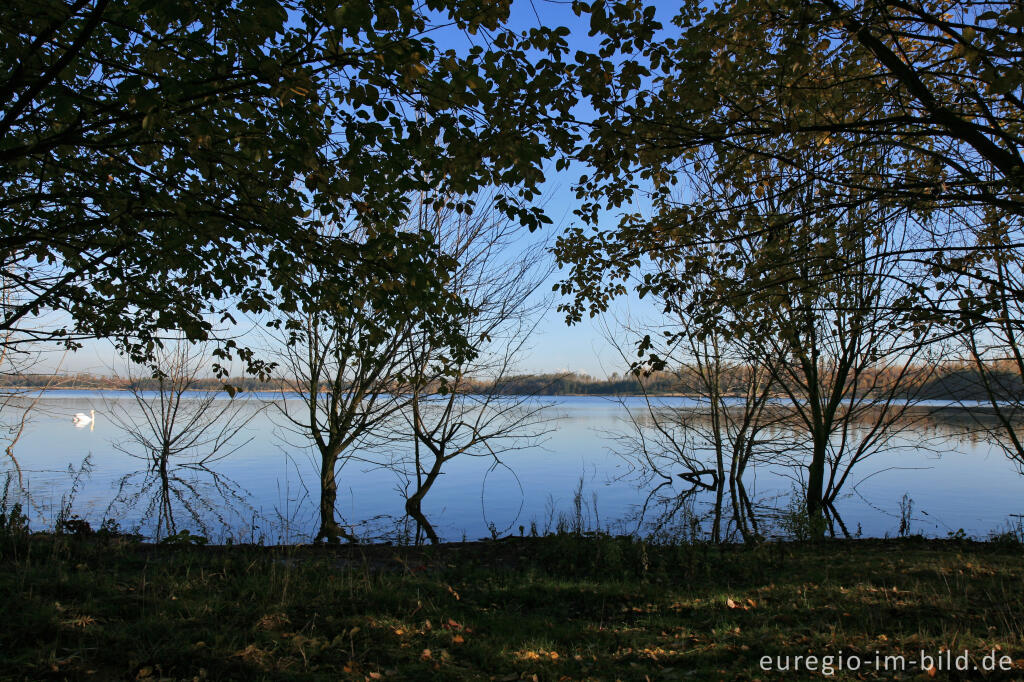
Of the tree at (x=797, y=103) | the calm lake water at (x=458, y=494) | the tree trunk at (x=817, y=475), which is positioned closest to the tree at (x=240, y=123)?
the tree at (x=797, y=103)

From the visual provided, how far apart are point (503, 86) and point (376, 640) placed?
172 inches

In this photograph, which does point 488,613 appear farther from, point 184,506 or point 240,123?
point 184,506

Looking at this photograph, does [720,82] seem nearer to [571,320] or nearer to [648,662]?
[571,320]

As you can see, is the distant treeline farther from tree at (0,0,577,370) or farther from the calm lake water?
tree at (0,0,577,370)

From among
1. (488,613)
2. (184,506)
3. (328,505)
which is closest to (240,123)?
(488,613)

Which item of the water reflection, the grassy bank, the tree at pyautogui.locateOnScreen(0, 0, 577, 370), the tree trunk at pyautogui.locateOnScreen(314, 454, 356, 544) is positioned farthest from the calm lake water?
the tree at pyautogui.locateOnScreen(0, 0, 577, 370)

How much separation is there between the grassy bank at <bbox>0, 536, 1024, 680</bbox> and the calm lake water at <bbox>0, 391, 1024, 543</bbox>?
2.53 metres

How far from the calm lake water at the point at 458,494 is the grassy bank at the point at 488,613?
253 centimetres

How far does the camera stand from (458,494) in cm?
1539

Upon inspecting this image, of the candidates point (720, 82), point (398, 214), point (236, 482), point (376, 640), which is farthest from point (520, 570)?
point (236, 482)

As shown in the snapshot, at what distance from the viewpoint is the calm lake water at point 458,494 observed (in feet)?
37.3

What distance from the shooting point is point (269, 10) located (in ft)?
10.9

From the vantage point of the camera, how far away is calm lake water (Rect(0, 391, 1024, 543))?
1138cm

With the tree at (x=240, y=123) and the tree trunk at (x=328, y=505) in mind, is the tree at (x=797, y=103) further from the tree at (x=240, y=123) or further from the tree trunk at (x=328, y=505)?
the tree trunk at (x=328, y=505)
